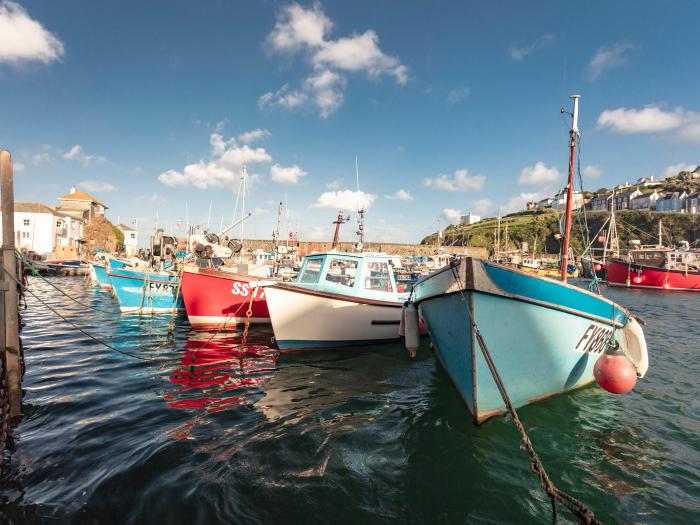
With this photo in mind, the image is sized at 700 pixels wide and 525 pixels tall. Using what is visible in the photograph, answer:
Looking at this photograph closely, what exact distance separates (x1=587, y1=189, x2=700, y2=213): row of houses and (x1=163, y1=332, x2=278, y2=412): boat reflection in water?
300 feet

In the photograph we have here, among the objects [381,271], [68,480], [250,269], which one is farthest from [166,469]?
[250,269]

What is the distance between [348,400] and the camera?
6398 millimetres

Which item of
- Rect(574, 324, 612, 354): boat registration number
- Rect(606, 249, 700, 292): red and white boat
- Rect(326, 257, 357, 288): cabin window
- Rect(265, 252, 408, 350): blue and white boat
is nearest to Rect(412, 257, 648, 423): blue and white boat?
Rect(574, 324, 612, 354): boat registration number

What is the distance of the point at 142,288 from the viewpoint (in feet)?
50.5

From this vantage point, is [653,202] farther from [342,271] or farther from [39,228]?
[39,228]

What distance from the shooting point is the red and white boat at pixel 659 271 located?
33.3m

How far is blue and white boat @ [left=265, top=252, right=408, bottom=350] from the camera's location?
30.1 feet

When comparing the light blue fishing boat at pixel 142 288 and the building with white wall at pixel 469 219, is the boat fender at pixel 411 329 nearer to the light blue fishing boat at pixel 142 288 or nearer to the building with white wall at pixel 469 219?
the light blue fishing boat at pixel 142 288

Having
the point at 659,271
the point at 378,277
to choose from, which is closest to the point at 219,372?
the point at 378,277

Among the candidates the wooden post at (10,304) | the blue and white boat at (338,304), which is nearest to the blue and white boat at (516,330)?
the blue and white boat at (338,304)

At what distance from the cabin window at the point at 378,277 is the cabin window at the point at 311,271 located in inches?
62.9

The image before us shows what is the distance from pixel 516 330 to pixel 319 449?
3.23 m

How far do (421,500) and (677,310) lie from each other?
2444 cm

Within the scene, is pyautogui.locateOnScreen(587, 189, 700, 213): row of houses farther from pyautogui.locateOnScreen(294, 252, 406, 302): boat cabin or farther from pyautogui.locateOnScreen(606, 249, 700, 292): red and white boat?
pyautogui.locateOnScreen(294, 252, 406, 302): boat cabin
